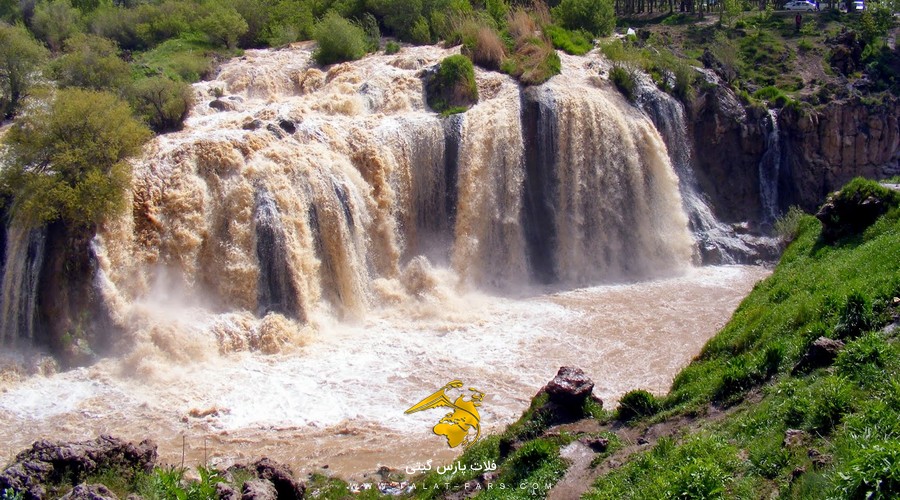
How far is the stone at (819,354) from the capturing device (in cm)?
1016

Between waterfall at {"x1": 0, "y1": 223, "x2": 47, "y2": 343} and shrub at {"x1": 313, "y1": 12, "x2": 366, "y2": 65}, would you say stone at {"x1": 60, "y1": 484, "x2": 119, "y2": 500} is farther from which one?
shrub at {"x1": 313, "y1": 12, "x2": 366, "y2": 65}

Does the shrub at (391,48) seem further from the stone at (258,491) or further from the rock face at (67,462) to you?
the stone at (258,491)

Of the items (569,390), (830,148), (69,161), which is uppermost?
(830,148)

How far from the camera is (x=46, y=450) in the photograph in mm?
11055

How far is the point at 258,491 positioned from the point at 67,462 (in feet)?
9.55

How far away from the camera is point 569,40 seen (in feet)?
107

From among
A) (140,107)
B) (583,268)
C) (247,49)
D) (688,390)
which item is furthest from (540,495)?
(247,49)

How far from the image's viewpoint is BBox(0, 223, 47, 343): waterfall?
18.2 metres

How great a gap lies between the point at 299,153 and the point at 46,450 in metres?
12.7

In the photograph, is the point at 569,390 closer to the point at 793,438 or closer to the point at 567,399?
the point at 567,399

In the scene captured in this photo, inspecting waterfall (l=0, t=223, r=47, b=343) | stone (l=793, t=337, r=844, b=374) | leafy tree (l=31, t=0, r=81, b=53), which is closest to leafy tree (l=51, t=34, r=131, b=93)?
waterfall (l=0, t=223, r=47, b=343)

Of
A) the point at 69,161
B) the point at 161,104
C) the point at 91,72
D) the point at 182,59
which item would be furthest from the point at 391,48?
the point at 69,161

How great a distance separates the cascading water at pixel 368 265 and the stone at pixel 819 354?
680 cm

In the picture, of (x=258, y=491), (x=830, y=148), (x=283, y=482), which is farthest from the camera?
(x=830, y=148)
